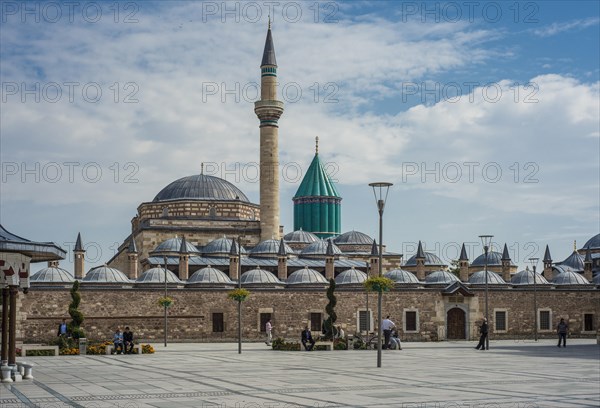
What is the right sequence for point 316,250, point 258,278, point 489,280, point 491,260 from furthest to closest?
point 491,260 → point 316,250 → point 489,280 → point 258,278

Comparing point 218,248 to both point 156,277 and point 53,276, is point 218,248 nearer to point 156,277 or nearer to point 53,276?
point 156,277

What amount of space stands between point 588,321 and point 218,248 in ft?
67.3

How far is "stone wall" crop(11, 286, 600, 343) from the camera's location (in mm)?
38688

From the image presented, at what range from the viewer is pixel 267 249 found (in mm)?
51188

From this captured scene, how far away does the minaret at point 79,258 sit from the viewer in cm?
4584

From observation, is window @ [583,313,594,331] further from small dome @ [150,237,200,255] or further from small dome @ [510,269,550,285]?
small dome @ [150,237,200,255]

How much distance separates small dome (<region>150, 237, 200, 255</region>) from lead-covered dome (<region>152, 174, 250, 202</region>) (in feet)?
18.6

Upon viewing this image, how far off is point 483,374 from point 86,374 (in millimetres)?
8391

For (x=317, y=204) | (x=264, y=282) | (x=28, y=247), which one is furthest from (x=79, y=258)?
(x=28, y=247)

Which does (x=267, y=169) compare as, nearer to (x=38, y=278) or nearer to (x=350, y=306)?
(x=350, y=306)

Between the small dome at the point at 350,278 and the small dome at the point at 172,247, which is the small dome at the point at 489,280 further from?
the small dome at the point at 172,247

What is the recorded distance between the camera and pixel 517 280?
49156 mm

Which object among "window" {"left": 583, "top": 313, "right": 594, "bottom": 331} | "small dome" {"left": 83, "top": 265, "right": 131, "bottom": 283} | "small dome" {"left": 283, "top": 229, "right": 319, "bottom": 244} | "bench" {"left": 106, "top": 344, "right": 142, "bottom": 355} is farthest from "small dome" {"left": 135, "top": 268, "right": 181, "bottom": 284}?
"window" {"left": 583, "top": 313, "right": 594, "bottom": 331}

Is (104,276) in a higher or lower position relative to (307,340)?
higher
